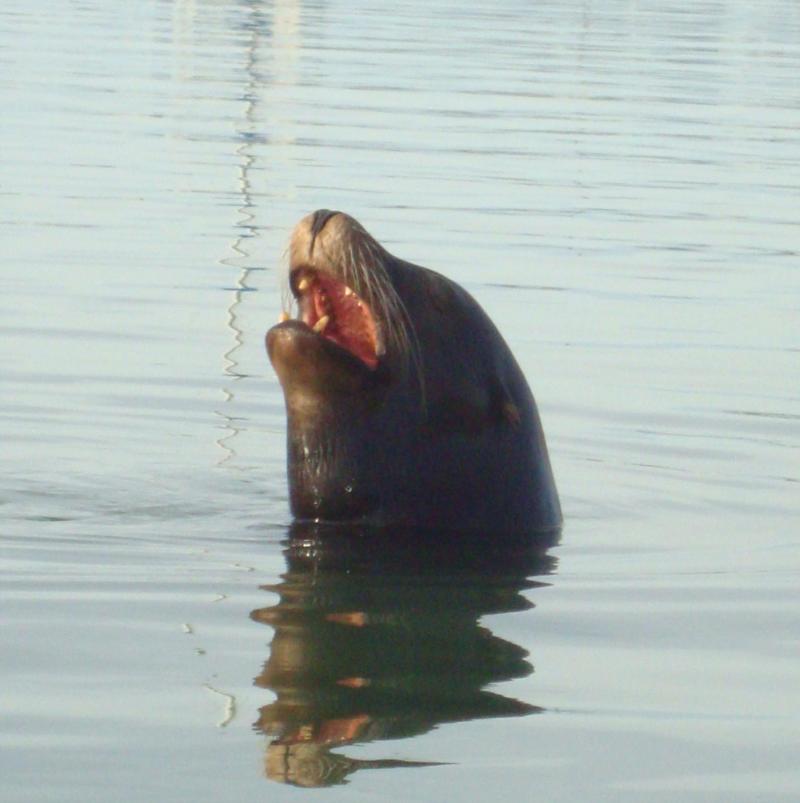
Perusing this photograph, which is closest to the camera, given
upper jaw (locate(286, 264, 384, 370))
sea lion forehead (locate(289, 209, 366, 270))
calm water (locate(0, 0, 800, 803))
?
calm water (locate(0, 0, 800, 803))

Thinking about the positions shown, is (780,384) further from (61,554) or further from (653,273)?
(61,554)

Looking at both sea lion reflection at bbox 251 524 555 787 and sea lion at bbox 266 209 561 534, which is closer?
sea lion reflection at bbox 251 524 555 787

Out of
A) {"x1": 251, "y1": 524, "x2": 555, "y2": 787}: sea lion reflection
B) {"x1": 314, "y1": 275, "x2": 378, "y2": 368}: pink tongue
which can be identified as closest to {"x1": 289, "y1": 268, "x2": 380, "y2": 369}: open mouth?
{"x1": 314, "y1": 275, "x2": 378, "y2": 368}: pink tongue

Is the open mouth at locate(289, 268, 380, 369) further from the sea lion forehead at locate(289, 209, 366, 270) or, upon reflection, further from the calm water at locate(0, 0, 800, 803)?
the calm water at locate(0, 0, 800, 803)

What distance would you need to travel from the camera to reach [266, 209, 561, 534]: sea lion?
665cm

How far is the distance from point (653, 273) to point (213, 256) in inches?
106

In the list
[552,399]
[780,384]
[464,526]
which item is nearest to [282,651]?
[464,526]

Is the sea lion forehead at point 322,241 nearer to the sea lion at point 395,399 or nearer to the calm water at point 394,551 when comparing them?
the sea lion at point 395,399

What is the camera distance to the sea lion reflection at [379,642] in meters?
4.85

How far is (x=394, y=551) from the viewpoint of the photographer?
22.6 feet

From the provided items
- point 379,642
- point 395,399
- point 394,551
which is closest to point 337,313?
point 395,399

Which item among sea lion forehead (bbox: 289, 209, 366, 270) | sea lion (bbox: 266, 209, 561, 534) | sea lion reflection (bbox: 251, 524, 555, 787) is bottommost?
sea lion reflection (bbox: 251, 524, 555, 787)

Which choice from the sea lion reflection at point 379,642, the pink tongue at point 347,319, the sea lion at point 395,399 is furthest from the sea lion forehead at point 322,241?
the sea lion reflection at point 379,642

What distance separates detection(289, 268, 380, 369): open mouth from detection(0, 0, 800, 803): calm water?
0.65m
